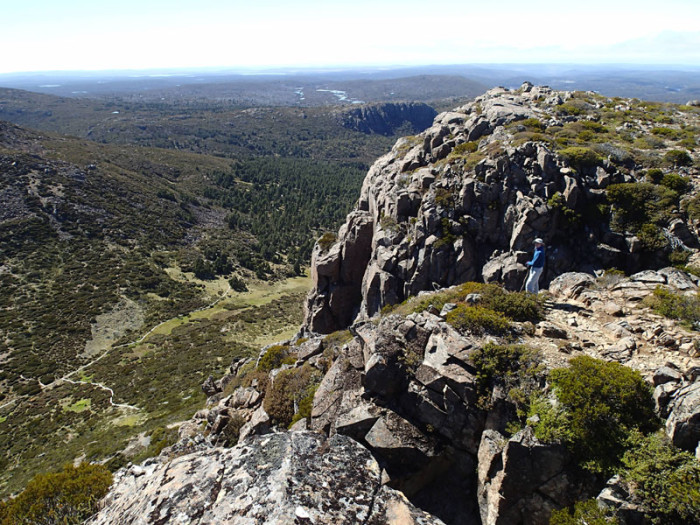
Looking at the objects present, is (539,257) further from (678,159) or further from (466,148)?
(466,148)

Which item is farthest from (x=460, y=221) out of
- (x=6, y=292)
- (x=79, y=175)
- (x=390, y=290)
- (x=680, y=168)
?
(x=79, y=175)

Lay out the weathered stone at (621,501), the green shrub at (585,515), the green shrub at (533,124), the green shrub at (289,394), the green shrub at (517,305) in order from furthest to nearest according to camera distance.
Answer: the green shrub at (533,124), the green shrub at (289,394), the green shrub at (517,305), the green shrub at (585,515), the weathered stone at (621,501)

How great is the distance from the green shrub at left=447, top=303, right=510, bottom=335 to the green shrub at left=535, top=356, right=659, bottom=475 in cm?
361

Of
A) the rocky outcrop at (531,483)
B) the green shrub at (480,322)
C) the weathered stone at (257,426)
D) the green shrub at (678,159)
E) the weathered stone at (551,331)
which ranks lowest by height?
the weathered stone at (257,426)

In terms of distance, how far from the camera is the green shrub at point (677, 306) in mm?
14158

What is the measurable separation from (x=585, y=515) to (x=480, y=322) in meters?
7.12

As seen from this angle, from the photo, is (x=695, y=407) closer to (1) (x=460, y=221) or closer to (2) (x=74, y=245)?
(1) (x=460, y=221)

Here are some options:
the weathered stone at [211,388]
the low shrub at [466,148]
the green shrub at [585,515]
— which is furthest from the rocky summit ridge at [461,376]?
the weathered stone at [211,388]

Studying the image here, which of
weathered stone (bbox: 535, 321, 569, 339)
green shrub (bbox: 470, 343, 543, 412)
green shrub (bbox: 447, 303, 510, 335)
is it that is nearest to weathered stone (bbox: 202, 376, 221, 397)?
green shrub (bbox: 447, 303, 510, 335)

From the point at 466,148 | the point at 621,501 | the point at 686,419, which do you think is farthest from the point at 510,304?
the point at 466,148

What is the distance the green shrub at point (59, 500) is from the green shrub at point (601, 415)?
17927 millimetres

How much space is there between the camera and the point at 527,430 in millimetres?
11797

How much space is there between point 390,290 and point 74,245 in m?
97.0

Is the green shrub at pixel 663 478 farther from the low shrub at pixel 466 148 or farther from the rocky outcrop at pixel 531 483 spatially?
the low shrub at pixel 466 148
